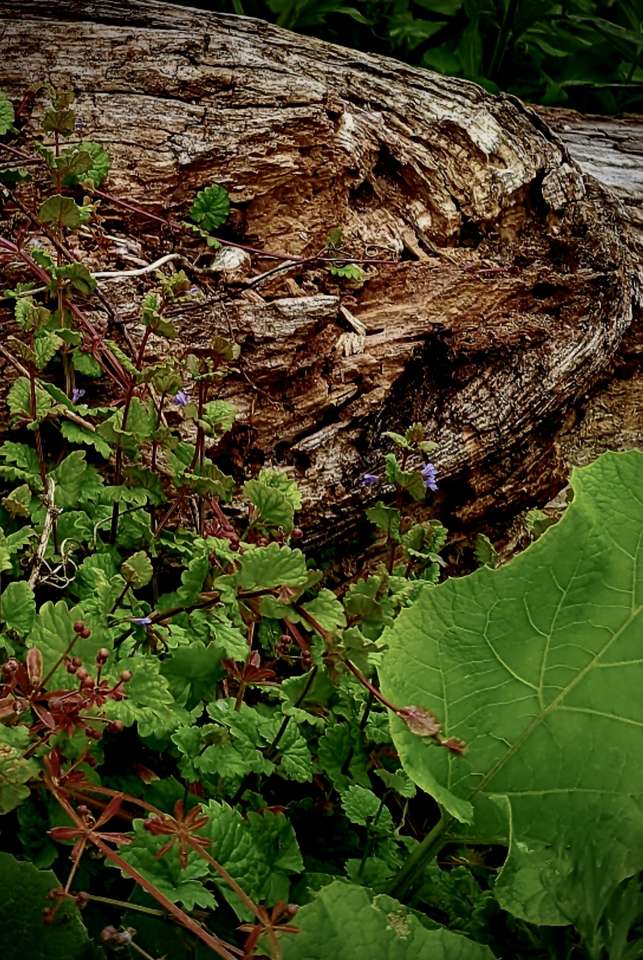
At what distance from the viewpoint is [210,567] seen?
146 cm

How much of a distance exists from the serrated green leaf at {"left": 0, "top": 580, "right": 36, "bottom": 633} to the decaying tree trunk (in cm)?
77

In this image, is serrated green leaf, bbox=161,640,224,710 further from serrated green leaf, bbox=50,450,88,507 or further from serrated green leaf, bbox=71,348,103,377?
serrated green leaf, bbox=71,348,103,377

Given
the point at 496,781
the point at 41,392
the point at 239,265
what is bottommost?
the point at 496,781

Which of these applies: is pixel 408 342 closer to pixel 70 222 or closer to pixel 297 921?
pixel 70 222

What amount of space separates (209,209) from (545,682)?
4.98 ft

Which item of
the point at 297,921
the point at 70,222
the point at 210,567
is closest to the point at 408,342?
the point at 70,222

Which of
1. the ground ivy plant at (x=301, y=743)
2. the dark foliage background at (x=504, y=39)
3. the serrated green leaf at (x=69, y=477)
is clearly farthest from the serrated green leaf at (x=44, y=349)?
the dark foliage background at (x=504, y=39)

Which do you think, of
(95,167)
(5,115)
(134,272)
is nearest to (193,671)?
(134,272)

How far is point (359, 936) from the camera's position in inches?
39.2

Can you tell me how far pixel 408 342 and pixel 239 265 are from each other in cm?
43

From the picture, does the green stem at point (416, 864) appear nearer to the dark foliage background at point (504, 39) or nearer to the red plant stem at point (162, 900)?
the red plant stem at point (162, 900)

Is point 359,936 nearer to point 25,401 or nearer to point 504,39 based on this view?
point 25,401

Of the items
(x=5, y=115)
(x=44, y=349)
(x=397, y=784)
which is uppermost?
(x=5, y=115)

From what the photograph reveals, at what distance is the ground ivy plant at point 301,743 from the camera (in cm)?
108
